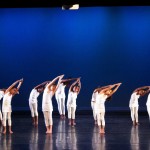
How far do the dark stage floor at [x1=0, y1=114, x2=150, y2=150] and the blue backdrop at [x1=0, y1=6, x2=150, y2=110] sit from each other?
3.07 meters

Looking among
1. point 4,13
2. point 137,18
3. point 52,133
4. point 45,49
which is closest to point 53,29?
point 45,49

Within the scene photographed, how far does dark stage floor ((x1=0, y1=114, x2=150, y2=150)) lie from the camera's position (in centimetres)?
1118

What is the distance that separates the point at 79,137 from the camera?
12.5 m

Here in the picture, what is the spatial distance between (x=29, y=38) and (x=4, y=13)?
4.83 ft

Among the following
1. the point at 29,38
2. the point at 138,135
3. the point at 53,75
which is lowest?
the point at 138,135

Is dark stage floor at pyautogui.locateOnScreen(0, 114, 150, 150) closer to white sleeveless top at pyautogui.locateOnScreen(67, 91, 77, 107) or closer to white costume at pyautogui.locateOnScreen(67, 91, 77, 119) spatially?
white costume at pyautogui.locateOnScreen(67, 91, 77, 119)

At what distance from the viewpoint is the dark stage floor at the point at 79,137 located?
1118 cm

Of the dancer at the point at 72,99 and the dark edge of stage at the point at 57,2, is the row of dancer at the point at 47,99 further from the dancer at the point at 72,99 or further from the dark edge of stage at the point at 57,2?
the dark edge of stage at the point at 57,2

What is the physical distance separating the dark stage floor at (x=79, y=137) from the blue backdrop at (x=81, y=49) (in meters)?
3.07

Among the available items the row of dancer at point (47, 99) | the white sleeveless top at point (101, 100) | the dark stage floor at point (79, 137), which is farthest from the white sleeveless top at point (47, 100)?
the white sleeveless top at point (101, 100)

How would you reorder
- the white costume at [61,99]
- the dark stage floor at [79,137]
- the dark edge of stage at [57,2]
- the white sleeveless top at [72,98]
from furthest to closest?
1. the white costume at [61,99]
2. the white sleeveless top at [72,98]
3. the dark stage floor at [79,137]
4. the dark edge of stage at [57,2]

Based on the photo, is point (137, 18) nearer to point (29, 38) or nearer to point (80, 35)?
point (80, 35)

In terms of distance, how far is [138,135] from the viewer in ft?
42.6

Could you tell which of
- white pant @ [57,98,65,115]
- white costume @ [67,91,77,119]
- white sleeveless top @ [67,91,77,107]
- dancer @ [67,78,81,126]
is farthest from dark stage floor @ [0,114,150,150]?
white pant @ [57,98,65,115]
